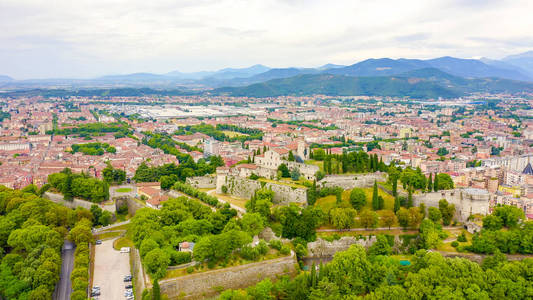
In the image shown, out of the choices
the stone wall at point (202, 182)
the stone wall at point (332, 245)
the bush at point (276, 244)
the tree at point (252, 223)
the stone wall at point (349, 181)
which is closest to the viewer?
the bush at point (276, 244)

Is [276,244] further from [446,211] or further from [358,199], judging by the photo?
[446,211]

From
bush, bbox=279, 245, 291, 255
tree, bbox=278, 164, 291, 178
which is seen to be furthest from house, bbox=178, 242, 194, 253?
tree, bbox=278, 164, 291, 178

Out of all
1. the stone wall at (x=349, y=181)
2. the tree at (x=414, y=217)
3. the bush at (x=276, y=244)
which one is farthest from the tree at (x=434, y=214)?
the bush at (x=276, y=244)

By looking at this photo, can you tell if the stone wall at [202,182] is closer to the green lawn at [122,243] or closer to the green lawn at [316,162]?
the green lawn at [122,243]

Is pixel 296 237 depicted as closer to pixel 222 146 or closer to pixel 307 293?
pixel 307 293

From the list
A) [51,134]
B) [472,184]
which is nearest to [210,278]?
[472,184]

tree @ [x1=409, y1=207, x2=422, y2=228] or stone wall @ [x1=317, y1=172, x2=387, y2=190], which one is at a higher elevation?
stone wall @ [x1=317, y1=172, x2=387, y2=190]

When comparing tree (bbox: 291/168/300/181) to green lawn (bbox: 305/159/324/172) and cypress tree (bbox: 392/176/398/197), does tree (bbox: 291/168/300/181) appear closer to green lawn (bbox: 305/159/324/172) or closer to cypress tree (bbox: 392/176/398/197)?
green lawn (bbox: 305/159/324/172)
